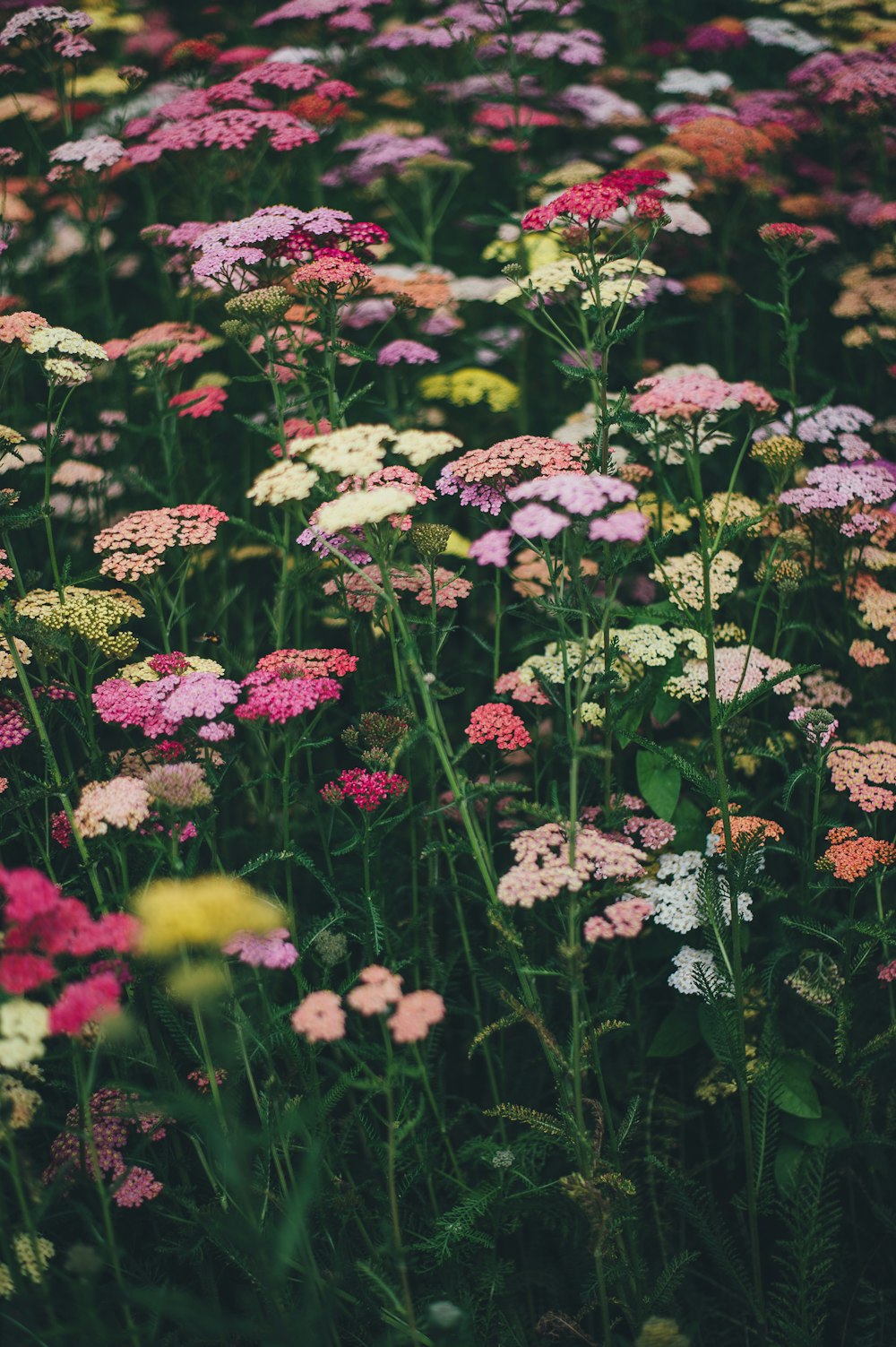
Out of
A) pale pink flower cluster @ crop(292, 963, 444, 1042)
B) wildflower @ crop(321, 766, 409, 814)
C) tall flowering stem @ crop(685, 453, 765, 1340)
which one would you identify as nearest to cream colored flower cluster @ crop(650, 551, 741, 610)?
tall flowering stem @ crop(685, 453, 765, 1340)

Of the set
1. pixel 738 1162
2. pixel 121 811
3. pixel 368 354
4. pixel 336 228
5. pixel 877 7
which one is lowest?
pixel 738 1162

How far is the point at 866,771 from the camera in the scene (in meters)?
3.09

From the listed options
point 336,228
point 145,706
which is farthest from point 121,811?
point 336,228

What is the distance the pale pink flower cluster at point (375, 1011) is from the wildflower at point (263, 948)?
168 mm

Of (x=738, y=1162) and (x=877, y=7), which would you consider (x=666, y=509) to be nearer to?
(x=738, y=1162)

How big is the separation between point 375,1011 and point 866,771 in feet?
5.98

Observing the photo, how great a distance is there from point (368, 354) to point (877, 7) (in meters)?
5.29

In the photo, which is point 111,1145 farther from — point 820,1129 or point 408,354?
point 408,354

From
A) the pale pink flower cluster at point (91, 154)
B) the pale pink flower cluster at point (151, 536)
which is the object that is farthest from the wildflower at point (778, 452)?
the pale pink flower cluster at point (91, 154)

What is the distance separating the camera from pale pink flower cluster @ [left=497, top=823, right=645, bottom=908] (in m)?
2.26

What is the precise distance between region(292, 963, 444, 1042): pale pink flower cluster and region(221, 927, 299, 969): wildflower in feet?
0.55

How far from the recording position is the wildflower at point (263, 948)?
2.25 m

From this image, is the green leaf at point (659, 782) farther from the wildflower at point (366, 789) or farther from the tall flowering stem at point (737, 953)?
the wildflower at point (366, 789)

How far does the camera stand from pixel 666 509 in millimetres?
3879
